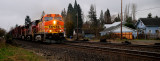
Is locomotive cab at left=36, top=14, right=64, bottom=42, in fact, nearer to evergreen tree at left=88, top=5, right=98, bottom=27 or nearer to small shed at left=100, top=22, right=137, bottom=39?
small shed at left=100, top=22, right=137, bottom=39

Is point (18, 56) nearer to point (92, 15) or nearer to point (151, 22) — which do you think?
point (151, 22)

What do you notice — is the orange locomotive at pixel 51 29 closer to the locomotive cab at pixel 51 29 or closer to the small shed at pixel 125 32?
the locomotive cab at pixel 51 29

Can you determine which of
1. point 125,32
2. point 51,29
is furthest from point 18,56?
point 125,32

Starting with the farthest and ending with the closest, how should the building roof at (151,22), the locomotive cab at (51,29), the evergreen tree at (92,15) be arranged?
1. the evergreen tree at (92,15)
2. the building roof at (151,22)
3. the locomotive cab at (51,29)

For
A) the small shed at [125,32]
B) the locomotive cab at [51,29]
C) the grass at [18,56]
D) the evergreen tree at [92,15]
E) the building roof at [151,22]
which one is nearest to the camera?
the grass at [18,56]

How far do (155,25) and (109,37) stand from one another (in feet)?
53.0

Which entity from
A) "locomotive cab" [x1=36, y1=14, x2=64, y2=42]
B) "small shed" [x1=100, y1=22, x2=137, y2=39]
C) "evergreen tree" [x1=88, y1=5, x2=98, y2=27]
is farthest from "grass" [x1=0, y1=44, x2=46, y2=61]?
"evergreen tree" [x1=88, y1=5, x2=98, y2=27]

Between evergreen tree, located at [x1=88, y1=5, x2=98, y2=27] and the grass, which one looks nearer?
the grass

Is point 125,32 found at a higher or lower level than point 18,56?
higher

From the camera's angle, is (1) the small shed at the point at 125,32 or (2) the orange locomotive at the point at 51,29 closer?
(2) the orange locomotive at the point at 51,29

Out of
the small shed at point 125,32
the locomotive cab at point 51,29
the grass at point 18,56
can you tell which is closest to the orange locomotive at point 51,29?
the locomotive cab at point 51,29

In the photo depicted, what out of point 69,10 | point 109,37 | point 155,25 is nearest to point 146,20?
point 155,25

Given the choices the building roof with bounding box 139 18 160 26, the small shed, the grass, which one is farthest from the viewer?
the building roof with bounding box 139 18 160 26

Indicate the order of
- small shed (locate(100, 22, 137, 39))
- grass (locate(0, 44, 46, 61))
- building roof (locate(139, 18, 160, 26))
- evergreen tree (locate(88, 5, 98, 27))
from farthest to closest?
evergreen tree (locate(88, 5, 98, 27)) < building roof (locate(139, 18, 160, 26)) < small shed (locate(100, 22, 137, 39)) < grass (locate(0, 44, 46, 61))
